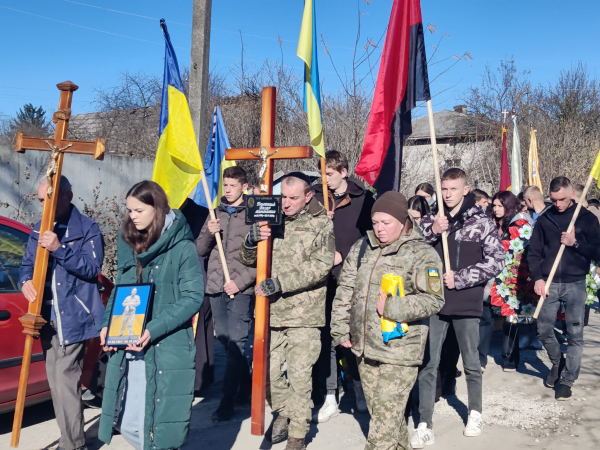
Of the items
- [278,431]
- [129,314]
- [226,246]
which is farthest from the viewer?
[226,246]

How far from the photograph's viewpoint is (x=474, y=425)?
192 inches

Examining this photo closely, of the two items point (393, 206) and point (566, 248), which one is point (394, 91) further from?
point (566, 248)

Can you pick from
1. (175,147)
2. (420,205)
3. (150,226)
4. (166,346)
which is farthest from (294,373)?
(420,205)

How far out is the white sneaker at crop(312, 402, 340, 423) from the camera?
523cm

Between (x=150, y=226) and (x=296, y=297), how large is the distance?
4.88ft

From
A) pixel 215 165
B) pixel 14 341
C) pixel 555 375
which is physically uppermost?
pixel 215 165

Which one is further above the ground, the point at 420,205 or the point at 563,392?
the point at 420,205

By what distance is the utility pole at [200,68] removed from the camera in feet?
26.3

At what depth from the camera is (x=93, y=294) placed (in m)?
4.37

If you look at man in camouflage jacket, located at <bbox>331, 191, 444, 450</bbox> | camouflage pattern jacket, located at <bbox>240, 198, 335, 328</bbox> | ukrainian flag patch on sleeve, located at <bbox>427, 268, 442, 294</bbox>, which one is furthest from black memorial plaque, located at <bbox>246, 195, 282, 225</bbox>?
ukrainian flag patch on sleeve, located at <bbox>427, 268, 442, 294</bbox>

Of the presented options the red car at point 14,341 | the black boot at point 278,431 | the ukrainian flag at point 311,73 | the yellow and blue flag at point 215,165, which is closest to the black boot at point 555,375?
the black boot at point 278,431

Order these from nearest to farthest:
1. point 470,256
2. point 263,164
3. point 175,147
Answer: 1. point 263,164
2. point 470,256
3. point 175,147

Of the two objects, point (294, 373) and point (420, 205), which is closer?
point (294, 373)

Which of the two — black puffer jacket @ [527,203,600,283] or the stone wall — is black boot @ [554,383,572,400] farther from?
the stone wall
